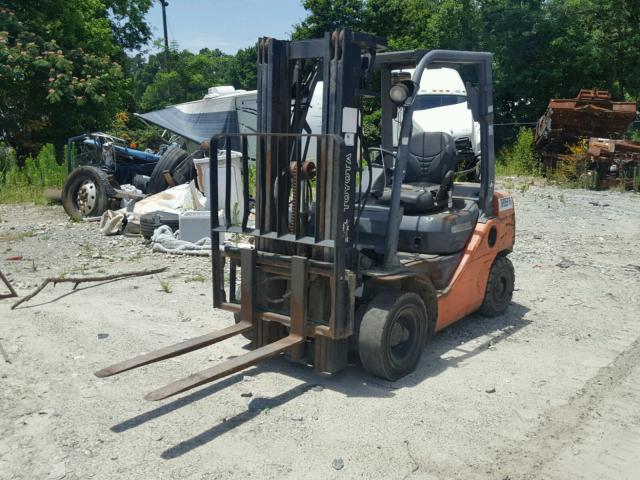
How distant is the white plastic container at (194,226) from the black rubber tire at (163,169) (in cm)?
314

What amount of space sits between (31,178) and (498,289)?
523 inches

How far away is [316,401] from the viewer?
4859mm

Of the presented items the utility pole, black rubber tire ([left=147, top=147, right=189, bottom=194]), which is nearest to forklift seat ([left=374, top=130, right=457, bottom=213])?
black rubber tire ([left=147, top=147, right=189, bottom=194])

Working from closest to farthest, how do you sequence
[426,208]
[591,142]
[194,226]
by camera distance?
[426,208] → [194,226] → [591,142]

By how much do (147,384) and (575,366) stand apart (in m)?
3.48

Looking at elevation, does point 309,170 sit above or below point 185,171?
above

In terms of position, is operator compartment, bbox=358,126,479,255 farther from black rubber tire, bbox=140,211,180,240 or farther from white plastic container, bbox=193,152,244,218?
black rubber tire, bbox=140,211,180,240

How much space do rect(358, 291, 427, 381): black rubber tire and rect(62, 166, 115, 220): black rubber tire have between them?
8805 mm

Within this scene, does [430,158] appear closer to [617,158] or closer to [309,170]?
[309,170]

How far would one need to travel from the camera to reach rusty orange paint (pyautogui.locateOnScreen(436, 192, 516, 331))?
5949 mm

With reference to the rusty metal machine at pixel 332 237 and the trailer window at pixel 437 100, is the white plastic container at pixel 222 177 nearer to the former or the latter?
the rusty metal machine at pixel 332 237

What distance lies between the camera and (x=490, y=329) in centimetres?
671

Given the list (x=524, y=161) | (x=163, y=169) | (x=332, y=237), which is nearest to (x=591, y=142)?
(x=524, y=161)

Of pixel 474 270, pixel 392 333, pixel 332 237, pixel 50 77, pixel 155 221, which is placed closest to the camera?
pixel 332 237
